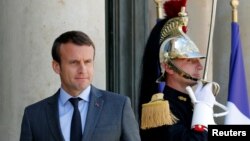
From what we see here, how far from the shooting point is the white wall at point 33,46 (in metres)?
5.27

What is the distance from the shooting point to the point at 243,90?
572cm

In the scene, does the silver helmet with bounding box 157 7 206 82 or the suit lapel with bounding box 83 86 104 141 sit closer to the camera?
the suit lapel with bounding box 83 86 104 141

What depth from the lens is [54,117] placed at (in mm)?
3736

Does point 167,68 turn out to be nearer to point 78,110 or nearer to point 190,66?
point 190,66

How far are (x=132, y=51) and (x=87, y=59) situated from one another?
2222mm

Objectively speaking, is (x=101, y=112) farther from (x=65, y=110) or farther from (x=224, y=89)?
(x=224, y=89)

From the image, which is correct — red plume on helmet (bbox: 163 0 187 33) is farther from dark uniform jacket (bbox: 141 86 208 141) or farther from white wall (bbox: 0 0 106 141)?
white wall (bbox: 0 0 106 141)

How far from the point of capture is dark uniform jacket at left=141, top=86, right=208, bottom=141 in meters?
4.16

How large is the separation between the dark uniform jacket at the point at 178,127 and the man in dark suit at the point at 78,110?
1.58ft

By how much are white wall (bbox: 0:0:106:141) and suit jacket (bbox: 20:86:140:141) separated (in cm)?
143

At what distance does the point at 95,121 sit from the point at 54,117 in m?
0.21

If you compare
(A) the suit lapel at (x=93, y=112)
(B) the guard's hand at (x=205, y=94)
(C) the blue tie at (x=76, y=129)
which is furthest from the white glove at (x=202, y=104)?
(C) the blue tie at (x=76, y=129)

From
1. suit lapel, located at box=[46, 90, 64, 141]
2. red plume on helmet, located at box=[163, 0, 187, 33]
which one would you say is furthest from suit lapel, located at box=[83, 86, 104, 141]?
red plume on helmet, located at box=[163, 0, 187, 33]

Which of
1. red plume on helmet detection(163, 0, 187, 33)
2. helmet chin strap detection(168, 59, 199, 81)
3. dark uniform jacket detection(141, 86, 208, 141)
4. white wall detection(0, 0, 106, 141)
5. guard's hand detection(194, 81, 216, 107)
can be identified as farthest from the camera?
white wall detection(0, 0, 106, 141)
